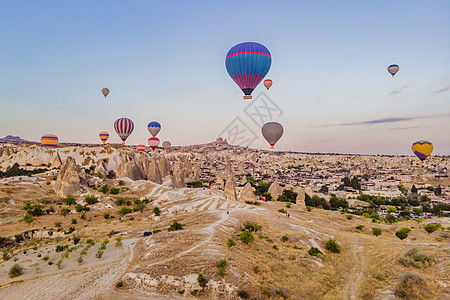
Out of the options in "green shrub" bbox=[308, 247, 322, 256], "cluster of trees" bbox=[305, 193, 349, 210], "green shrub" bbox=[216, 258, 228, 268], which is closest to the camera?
"green shrub" bbox=[216, 258, 228, 268]

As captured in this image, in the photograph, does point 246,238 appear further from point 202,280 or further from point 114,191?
point 114,191

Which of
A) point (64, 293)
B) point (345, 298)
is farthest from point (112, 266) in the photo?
point (345, 298)

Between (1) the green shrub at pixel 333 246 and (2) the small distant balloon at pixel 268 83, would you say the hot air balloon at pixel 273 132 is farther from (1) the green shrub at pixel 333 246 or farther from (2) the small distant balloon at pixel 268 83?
(1) the green shrub at pixel 333 246

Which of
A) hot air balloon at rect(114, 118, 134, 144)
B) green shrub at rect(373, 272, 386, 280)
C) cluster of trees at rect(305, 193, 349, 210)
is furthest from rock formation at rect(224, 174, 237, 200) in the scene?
hot air balloon at rect(114, 118, 134, 144)

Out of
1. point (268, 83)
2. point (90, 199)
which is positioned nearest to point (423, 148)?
point (268, 83)

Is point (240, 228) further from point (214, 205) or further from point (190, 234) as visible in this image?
point (214, 205)

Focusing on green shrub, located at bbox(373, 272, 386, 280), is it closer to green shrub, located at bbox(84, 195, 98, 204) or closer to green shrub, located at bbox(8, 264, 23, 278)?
green shrub, located at bbox(8, 264, 23, 278)
